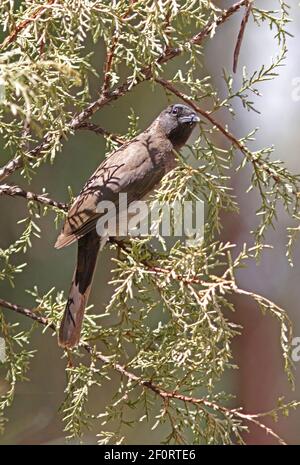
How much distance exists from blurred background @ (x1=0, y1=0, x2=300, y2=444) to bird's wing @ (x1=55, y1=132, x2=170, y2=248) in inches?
56.3

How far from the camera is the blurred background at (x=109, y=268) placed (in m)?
4.29

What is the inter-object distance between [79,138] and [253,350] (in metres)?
1.99

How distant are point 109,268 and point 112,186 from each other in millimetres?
2049

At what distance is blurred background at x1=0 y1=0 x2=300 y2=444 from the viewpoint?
429 centimetres

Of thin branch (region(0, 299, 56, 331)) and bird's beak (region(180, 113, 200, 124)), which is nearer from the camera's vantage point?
thin branch (region(0, 299, 56, 331))

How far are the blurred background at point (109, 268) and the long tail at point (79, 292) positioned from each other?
134cm

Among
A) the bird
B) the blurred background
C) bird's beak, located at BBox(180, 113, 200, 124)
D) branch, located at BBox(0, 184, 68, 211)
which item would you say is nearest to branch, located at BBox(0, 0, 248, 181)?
branch, located at BBox(0, 184, 68, 211)

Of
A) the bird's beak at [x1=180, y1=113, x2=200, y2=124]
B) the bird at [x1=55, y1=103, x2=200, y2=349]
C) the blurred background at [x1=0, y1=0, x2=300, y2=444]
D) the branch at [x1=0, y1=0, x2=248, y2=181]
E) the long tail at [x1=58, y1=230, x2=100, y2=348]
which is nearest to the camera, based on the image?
the branch at [x1=0, y1=0, x2=248, y2=181]

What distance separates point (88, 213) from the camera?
2.35 metres

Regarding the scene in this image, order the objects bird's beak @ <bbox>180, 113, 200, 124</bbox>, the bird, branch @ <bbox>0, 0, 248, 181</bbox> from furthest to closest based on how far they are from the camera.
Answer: bird's beak @ <bbox>180, 113, 200, 124</bbox>
the bird
branch @ <bbox>0, 0, 248, 181</bbox>

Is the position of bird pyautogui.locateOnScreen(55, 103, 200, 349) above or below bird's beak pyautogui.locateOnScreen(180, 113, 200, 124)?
below

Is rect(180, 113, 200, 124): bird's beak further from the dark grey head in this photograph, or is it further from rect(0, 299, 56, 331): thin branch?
rect(0, 299, 56, 331): thin branch

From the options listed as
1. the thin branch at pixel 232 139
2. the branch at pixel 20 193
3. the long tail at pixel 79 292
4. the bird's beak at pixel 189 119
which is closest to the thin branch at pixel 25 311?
the long tail at pixel 79 292

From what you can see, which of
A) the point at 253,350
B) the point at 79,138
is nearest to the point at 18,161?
the point at 79,138
